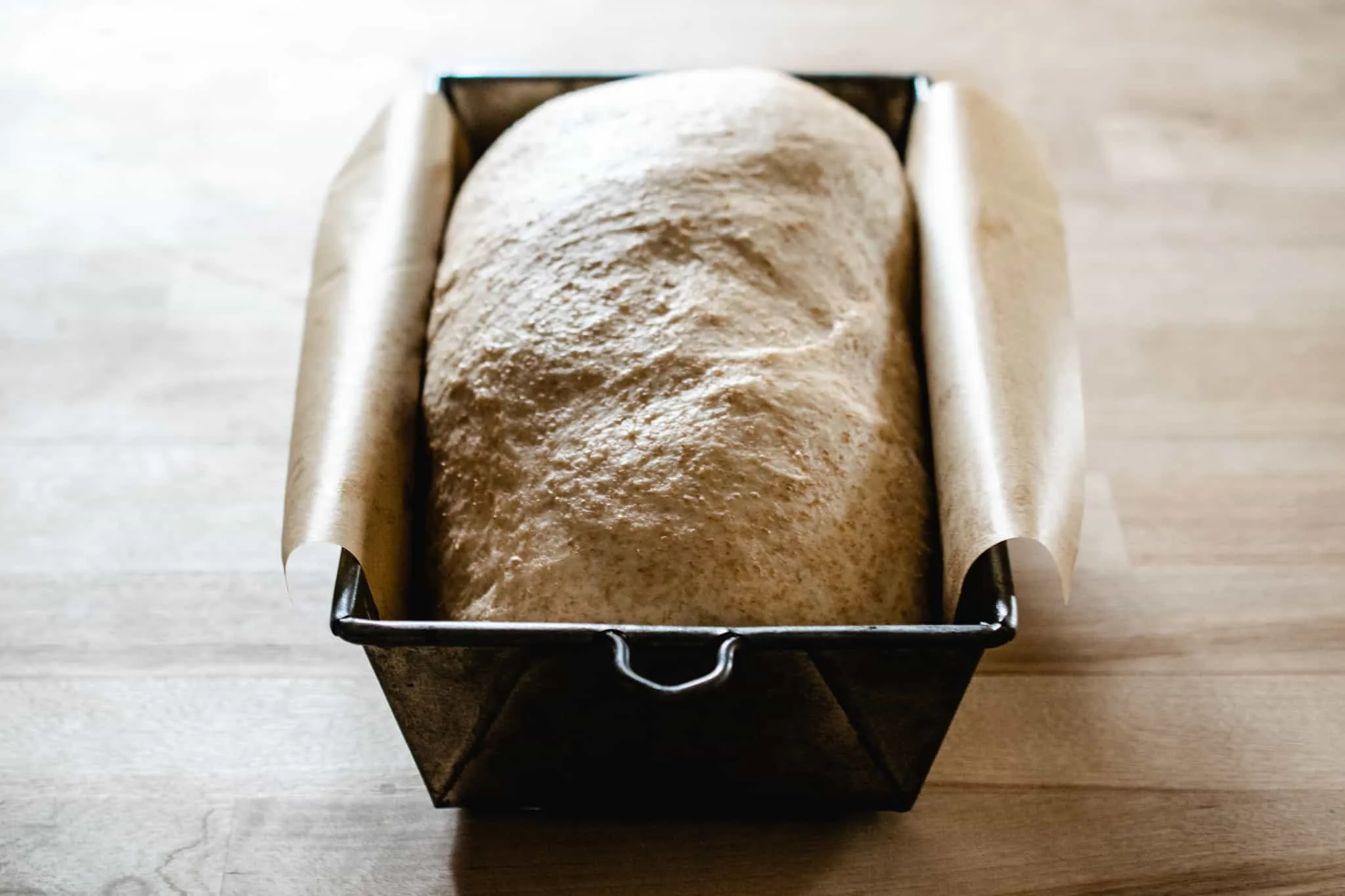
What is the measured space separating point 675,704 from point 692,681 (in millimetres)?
58

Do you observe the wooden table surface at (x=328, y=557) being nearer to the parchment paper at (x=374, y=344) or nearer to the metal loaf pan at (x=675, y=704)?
the metal loaf pan at (x=675, y=704)

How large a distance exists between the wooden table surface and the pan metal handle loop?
1.05 ft

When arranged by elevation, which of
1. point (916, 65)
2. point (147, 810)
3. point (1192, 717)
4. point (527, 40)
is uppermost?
point (527, 40)

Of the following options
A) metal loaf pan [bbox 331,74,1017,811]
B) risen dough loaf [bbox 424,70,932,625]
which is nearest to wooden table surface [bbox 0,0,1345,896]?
metal loaf pan [bbox 331,74,1017,811]

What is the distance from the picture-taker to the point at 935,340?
101 centimetres

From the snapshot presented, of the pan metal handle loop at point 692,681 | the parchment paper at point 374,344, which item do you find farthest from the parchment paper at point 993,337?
the parchment paper at point 374,344

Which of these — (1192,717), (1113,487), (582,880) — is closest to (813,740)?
(582,880)

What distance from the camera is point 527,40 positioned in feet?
5.80

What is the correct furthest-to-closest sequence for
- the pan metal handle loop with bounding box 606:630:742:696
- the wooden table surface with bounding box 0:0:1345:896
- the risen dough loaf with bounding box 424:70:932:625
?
the wooden table surface with bounding box 0:0:1345:896
the risen dough loaf with bounding box 424:70:932:625
the pan metal handle loop with bounding box 606:630:742:696

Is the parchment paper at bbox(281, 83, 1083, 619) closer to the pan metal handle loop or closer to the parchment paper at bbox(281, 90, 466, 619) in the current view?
the parchment paper at bbox(281, 90, 466, 619)

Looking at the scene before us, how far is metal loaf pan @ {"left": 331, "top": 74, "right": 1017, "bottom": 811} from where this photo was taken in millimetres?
742

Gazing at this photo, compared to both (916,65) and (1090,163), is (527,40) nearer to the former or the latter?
(916,65)

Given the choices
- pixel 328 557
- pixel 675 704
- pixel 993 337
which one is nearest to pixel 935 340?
pixel 993 337

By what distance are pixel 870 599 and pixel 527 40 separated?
4.00ft
